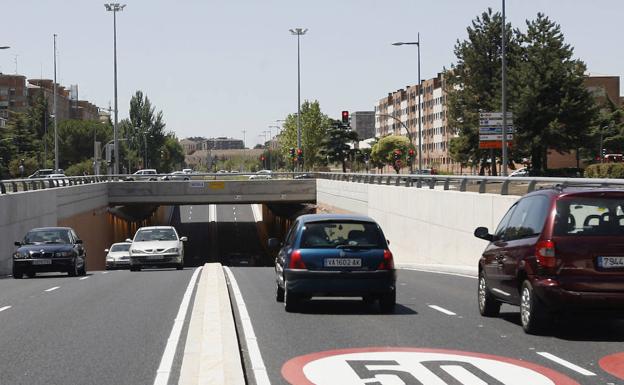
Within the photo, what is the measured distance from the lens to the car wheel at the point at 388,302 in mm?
14680

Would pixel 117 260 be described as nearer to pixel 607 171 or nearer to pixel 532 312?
pixel 607 171

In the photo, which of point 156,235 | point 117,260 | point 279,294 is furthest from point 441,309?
point 117,260

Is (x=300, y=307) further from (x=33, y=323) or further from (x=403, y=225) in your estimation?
(x=403, y=225)

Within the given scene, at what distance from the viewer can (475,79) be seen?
271 ft

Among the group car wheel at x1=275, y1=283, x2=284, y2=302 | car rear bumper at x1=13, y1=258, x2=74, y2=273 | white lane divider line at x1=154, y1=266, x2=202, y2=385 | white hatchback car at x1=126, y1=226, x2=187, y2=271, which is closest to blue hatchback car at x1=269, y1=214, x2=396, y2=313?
car wheel at x1=275, y1=283, x2=284, y2=302

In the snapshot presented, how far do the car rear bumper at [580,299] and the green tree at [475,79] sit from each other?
226 ft

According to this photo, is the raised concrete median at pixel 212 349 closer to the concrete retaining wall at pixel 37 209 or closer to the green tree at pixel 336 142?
the concrete retaining wall at pixel 37 209

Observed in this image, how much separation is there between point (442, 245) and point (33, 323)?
19650mm

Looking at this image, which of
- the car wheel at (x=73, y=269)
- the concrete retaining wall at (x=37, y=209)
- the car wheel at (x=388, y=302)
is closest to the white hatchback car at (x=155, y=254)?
the car wheel at (x=73, y=269)

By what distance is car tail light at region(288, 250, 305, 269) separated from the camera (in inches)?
574

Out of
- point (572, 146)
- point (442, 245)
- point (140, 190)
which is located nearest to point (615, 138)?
point (572, 146)

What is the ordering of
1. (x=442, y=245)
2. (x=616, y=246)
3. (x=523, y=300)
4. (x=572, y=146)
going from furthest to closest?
1. (x=572, y=146)
2. (x=442, y=245)
3. (x=523, y=300)
4. (x=616, y=246)

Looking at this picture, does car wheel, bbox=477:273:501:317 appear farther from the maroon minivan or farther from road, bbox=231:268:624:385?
the maroon minivan

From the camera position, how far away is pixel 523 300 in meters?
12.0
